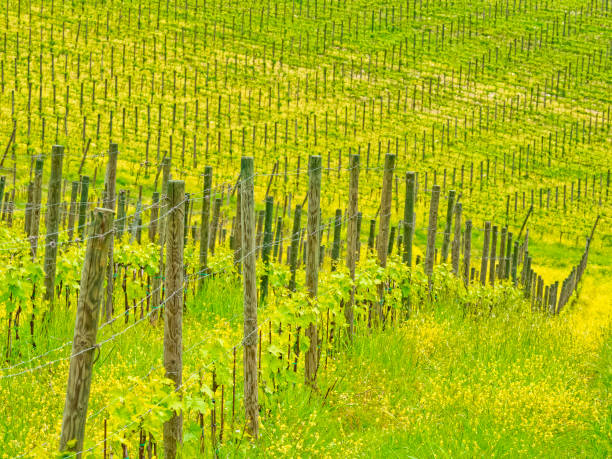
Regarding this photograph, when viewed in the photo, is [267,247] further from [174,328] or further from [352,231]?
[174,328]

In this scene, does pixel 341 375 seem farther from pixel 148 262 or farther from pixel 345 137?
pixel 345 137

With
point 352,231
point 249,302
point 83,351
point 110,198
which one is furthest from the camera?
point 110,198

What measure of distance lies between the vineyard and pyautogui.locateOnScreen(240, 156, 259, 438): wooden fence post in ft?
0.07

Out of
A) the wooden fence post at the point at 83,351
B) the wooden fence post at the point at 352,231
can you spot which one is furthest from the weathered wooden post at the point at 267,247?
the wooden fence post at the point at 83,351

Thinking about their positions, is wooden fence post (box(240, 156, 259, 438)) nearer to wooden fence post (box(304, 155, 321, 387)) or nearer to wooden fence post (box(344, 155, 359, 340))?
wooden fence post (box(304, 155, 321, 387))

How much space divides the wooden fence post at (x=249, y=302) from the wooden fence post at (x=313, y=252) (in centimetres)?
117

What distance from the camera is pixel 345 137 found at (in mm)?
35438

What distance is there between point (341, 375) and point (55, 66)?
33.6 meters

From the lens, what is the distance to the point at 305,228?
934 cm

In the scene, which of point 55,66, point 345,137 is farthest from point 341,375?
point 55,66

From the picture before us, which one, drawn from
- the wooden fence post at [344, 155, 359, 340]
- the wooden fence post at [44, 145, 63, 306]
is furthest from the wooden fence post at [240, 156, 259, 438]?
the wooden fence post at [44, 145, 63, 306]

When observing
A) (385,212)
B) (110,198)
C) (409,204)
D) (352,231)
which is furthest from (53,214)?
(409,204)

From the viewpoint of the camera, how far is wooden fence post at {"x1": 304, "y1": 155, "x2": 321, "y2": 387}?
277 inches

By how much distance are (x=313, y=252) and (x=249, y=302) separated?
1.31m
